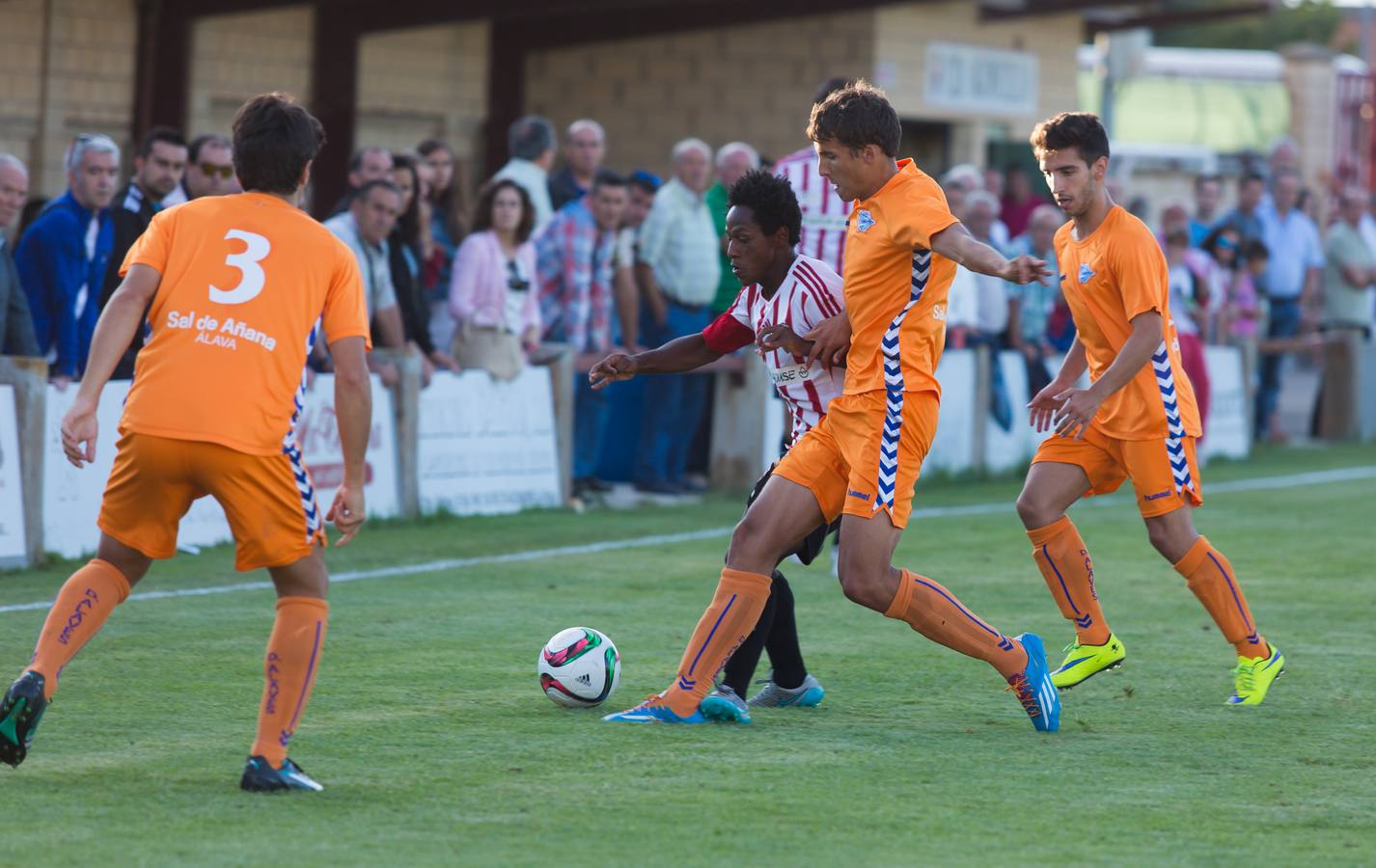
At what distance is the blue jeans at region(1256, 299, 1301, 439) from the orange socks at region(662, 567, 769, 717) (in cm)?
1446

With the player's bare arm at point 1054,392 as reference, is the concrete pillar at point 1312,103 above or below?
above

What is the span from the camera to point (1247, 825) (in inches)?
221

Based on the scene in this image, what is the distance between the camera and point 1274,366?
20.1 meters

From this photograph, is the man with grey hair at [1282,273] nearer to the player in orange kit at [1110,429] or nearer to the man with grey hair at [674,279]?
the man with grey hair at [674,279]

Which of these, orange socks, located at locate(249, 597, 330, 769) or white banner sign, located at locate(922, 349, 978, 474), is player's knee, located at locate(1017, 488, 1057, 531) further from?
white banner sign, located at locate(922, 349, 978, 474)

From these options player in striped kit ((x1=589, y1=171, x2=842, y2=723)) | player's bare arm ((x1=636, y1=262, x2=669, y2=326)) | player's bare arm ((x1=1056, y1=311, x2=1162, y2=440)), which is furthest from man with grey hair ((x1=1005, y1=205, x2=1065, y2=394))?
player in striped kit ((x1=589, y1=171, x2=842, y2=723))

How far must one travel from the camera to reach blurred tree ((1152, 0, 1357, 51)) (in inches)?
2478

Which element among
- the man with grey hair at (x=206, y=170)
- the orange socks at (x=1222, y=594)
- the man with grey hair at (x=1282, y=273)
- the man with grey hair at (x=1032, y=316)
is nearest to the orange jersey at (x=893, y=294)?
the orange socks at (x=1222, y=594)

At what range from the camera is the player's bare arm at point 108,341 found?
17.9 ft

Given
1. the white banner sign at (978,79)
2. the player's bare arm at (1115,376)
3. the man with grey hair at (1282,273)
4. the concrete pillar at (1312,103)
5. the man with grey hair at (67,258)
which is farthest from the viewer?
the concrete pillar at (1312,103)

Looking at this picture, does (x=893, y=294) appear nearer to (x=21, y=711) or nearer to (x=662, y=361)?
(x=662, y=361)

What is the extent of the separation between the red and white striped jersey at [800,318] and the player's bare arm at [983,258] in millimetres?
568

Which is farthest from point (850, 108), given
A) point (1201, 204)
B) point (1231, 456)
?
point (1201, 204)

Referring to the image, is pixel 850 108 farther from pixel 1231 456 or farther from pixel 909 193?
pixel 1231 456
